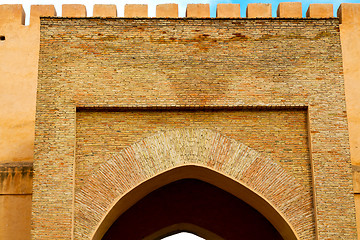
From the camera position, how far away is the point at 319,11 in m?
7.83

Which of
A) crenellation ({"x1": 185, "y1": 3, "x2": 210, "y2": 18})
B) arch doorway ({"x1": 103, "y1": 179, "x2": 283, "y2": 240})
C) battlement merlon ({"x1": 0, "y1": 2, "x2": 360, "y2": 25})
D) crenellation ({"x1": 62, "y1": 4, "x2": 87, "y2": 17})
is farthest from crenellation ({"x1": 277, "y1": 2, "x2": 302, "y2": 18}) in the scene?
arch doorway ({"x1": 103, "y1": 179, "x2": 283, "y2": 240})

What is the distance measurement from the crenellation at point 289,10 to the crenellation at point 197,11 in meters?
0.95

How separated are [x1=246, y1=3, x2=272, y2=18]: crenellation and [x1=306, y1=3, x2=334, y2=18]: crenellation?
1.81 feet

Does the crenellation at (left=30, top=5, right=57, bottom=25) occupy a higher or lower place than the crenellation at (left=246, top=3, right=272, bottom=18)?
higher

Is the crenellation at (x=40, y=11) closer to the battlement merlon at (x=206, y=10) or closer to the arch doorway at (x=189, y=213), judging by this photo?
the battlement merlon at (x=206, y=10)

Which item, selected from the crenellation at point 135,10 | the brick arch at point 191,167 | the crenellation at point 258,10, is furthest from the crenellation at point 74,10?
the crenellation at point 258,10

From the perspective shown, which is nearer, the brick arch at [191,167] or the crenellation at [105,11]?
the brick arch at [191,167]

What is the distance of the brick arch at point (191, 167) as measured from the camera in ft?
23.1

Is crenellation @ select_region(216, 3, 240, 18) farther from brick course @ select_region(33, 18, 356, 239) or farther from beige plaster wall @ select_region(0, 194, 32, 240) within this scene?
beige plaster wall @ select_region(0, 194, 32, 240)

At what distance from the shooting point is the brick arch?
705 centimetres

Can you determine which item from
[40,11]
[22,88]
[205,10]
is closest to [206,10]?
[205,10]

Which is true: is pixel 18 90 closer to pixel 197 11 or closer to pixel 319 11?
pixel 197 11

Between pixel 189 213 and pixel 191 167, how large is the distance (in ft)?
6.51

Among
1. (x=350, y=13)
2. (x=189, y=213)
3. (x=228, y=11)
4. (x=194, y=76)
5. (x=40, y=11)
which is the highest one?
(x=40, y=11)
